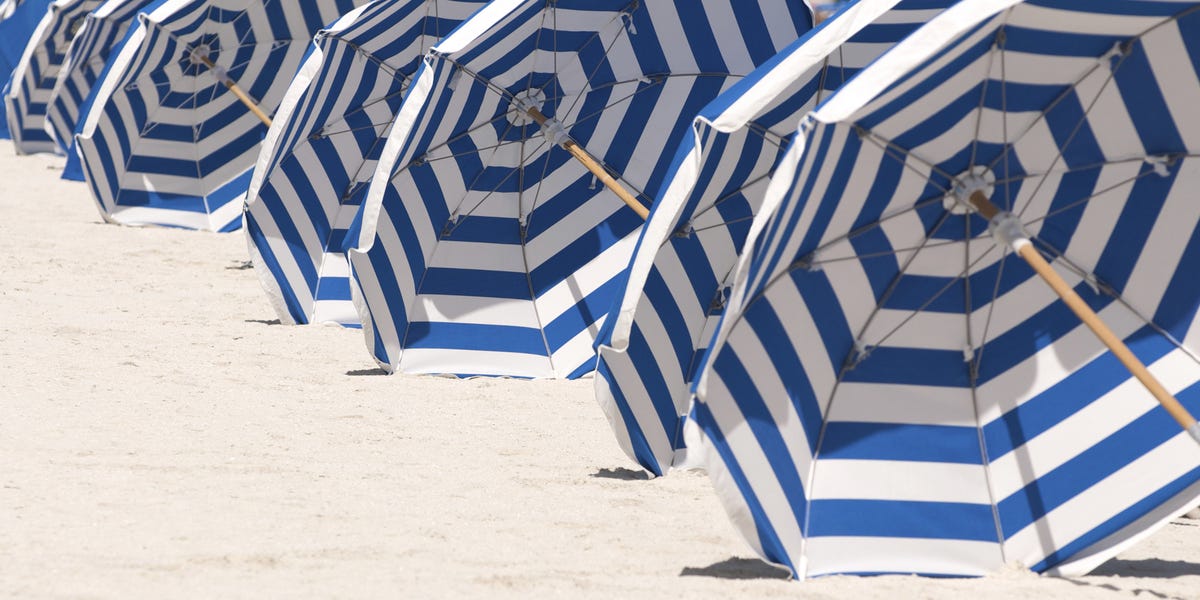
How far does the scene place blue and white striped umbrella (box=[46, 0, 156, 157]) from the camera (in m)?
12.1

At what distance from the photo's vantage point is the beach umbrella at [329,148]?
7.55 metres

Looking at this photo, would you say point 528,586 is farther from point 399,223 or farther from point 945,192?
point 399,223

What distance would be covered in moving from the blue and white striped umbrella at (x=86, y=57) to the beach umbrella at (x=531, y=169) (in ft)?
17.1

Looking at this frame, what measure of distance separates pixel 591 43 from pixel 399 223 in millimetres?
1106

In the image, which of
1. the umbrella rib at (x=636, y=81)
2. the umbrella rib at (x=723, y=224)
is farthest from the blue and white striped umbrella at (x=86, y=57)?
the umbrella rib at (x=723, y=224)

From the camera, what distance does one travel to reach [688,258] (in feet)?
17.8

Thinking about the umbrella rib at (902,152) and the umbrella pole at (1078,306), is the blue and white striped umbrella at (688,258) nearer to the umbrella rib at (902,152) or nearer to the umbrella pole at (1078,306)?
the umbrella rib at (902,152)

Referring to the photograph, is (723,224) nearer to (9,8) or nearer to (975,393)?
(975,393)

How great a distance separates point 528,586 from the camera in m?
4.04

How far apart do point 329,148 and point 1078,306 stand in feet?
15.2

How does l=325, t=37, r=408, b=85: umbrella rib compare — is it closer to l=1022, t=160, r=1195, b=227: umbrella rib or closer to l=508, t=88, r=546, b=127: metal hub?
l=508, t=88, r=546, b=127: metal hub

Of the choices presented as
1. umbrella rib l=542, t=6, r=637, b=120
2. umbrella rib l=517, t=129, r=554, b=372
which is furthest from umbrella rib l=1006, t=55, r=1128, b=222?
umbrella rib l=517, t=129, r=554, b=372

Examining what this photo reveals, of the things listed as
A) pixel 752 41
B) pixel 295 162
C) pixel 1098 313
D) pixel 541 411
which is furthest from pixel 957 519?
pixel 295 162

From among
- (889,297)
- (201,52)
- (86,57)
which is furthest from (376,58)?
(86,57)
